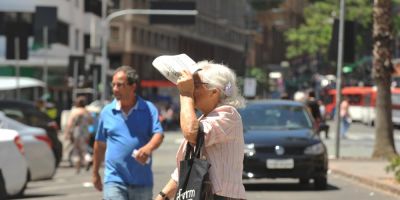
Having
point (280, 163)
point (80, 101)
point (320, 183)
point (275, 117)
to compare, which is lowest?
point (320, 183)

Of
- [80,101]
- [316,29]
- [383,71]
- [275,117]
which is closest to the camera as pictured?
[275,117]

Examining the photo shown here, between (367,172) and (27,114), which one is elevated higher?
(27,114)

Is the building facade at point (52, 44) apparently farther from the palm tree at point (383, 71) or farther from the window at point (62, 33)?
the palm tree at point (383, 71)

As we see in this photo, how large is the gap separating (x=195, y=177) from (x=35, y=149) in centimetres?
1397

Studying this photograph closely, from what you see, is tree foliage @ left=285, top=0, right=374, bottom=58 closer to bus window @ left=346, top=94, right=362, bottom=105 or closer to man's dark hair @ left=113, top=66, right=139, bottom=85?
bus window @ left=346, top=94, right=362, bottom=105

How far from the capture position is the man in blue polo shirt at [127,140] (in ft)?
28.8

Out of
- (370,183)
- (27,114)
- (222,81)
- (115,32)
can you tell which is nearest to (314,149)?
(370,183)

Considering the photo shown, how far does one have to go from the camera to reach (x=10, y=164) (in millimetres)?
15133

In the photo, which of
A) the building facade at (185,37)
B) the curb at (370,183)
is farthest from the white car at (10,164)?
the building facade at (185,37)

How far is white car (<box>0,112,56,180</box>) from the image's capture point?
62.7ft

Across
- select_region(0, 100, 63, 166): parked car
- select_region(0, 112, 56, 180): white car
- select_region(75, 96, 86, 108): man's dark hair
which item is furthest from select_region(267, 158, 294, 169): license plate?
select_region(75, 96, 86, 108): man's dark hair

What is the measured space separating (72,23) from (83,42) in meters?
5.35

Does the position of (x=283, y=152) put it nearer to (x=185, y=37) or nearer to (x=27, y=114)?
(x=27, y=114)

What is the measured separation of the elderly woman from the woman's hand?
A: 35 mm
